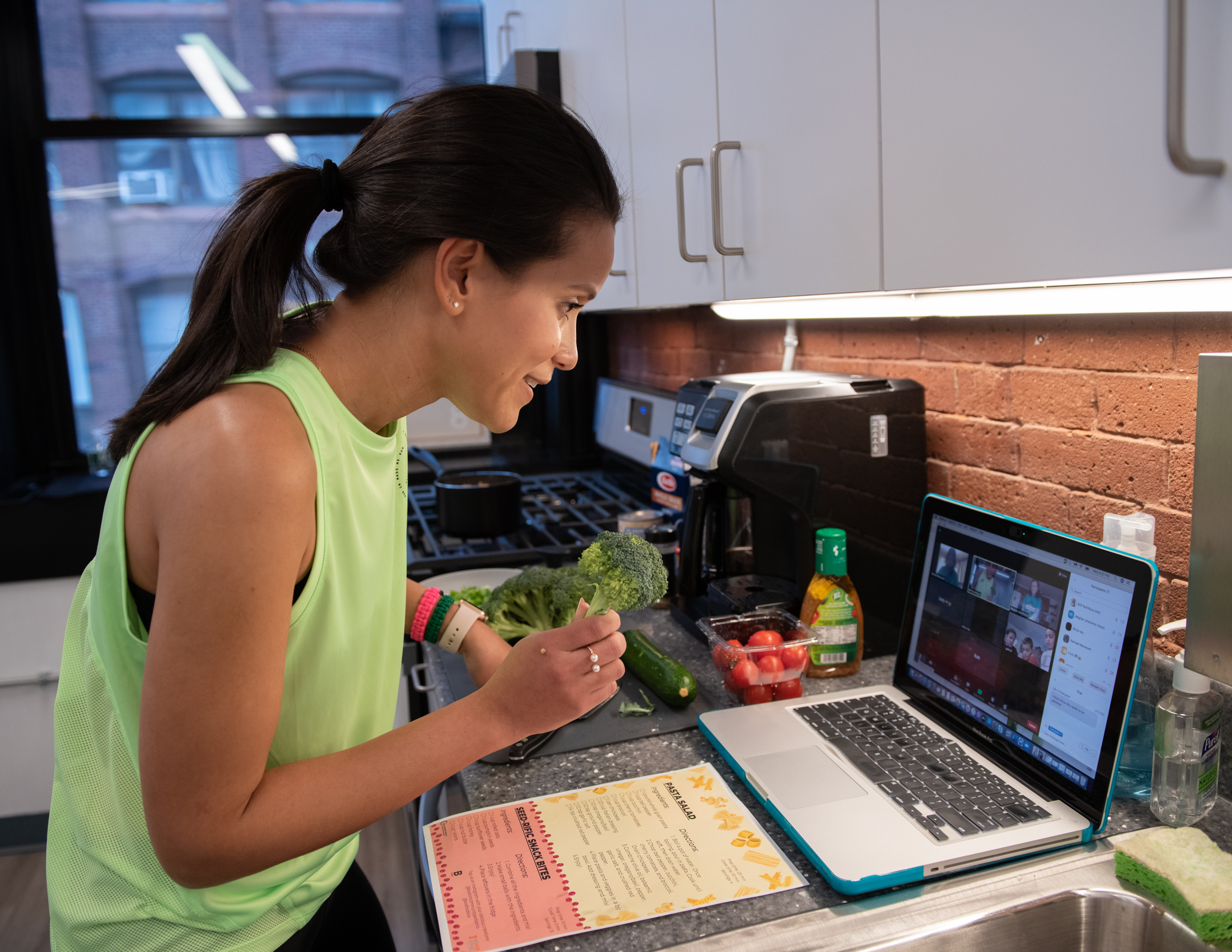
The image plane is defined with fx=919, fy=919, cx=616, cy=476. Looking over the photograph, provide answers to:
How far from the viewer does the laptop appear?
3.01 feet

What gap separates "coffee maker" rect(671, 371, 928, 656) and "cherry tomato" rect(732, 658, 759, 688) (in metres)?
0.21

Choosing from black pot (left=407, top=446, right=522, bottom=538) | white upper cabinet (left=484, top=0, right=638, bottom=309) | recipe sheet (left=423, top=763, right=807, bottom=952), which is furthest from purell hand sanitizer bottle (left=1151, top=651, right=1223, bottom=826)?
black pot (left=407, top=446, right=522, bottom=538)

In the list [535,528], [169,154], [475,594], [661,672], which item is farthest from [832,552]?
[169,154]

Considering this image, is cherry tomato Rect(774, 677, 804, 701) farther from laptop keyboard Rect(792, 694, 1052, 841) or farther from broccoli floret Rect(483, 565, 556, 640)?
broccoli floret Rect(483, 565, 556, 640)

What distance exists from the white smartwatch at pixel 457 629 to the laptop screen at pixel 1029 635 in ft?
1.98

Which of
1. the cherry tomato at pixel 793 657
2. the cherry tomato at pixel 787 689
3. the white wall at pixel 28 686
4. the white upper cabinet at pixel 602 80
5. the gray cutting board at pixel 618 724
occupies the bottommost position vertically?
the white wall at pixel 28 686

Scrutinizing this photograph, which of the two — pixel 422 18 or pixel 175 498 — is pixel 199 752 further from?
pixel 422 18

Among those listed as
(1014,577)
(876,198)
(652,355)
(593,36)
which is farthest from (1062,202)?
(652,355)

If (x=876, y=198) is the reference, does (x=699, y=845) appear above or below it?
below

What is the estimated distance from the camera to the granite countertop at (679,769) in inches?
33.3

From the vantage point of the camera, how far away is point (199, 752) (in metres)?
0.70

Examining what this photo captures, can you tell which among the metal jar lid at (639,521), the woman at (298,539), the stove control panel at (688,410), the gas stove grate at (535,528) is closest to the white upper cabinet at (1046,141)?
the woman at (298,539)

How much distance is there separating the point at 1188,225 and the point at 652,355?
2.26 meters

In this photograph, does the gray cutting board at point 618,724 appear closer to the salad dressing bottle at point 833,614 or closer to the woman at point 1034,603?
the salad dressing bottle at point 833,614
